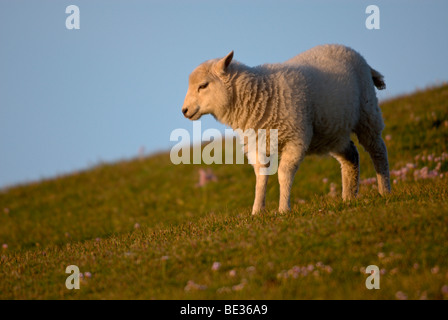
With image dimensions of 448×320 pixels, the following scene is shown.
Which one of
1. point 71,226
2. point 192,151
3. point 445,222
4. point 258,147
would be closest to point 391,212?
point 445,222

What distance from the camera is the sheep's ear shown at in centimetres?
827

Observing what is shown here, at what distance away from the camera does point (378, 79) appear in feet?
34.2

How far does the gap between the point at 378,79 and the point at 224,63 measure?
3.59m

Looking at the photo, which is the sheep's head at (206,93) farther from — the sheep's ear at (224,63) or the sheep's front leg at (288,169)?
the sheep's front leg at (288,169)

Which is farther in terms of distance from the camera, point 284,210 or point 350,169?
point 350,169

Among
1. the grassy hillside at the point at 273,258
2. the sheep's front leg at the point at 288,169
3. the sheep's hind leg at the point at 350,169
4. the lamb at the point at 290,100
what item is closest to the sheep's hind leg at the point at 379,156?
the sheep's hind leg at the point at 350,169

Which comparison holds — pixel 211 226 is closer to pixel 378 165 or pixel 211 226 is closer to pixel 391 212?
pixel 391 212

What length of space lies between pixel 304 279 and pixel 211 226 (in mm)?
2539

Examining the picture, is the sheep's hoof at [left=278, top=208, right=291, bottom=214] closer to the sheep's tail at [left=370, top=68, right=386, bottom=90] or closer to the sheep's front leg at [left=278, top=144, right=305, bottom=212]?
the sheep's front leg at [left=278, top=144, right=305, bottom=212]

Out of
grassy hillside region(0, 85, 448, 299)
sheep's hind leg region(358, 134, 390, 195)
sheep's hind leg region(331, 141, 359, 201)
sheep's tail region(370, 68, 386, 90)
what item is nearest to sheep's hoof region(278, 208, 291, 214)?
grassy hillside region(0, 85, 448, 299)

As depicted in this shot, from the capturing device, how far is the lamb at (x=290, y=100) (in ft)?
27.5

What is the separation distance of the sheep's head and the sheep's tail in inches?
131

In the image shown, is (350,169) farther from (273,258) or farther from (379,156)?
(273,258)

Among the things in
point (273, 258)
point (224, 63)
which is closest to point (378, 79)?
point (224, 63)
